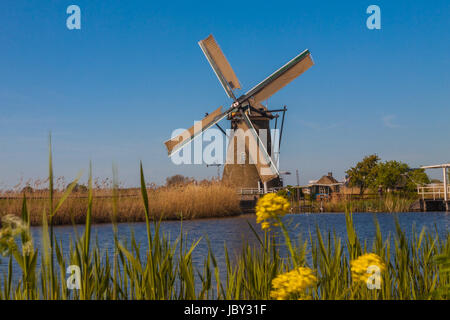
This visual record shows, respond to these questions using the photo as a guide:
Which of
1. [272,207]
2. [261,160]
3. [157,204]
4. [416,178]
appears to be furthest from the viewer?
[416,178]

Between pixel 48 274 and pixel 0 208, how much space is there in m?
13.7

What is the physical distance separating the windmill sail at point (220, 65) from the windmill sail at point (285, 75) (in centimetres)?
134

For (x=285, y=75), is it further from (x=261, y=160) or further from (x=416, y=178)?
(x=416, y=178)

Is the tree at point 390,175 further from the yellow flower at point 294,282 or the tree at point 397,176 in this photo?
the yellow flower at point 294,282

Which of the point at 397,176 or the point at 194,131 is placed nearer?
Result: the point at 194,131

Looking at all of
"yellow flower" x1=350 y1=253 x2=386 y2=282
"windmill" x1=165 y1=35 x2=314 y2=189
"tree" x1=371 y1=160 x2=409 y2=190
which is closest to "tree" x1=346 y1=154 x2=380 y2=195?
"tree" x1=371 y1=160 x2=409 y2=190

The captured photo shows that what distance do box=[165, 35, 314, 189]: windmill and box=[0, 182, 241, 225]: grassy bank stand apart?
5243mm

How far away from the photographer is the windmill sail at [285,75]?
23359 mm

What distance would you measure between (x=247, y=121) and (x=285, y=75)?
346 cm

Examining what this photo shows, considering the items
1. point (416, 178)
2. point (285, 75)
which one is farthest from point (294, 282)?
point (416, 178)

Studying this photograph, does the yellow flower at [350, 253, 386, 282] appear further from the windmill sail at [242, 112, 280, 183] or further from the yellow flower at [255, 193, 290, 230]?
the windmill sail at [242, 112, 280, 183]

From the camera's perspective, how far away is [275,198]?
2148mm

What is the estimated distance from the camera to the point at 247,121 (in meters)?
25.1
